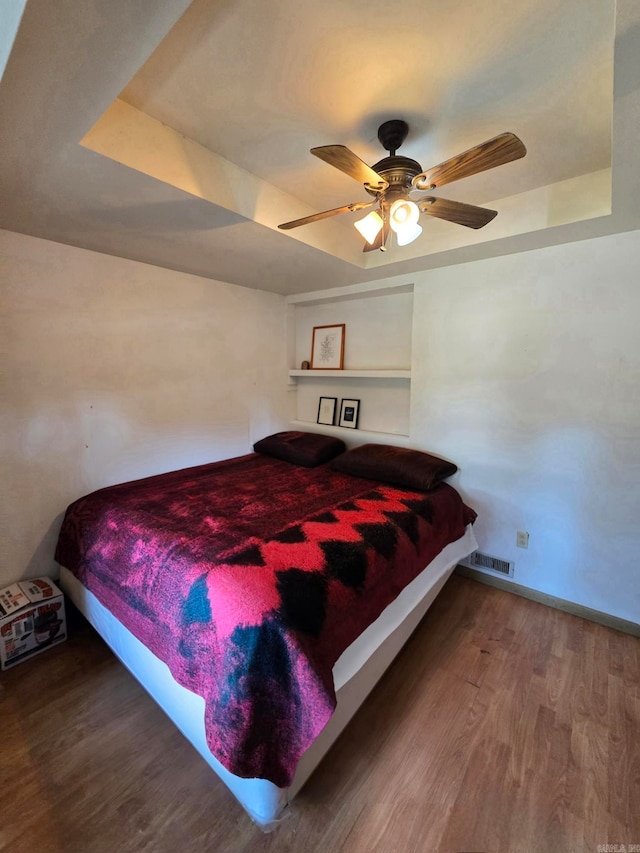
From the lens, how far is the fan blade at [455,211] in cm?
143

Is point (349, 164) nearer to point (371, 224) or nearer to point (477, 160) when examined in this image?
point (371, 224)

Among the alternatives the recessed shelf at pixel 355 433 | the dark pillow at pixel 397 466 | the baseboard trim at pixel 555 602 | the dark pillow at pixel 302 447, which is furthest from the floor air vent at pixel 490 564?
the dark pillow at pixel 302 447

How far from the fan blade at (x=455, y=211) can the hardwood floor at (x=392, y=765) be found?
2.15m

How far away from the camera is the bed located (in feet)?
3.53

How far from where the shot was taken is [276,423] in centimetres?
360

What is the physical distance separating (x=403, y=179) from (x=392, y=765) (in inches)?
91.0

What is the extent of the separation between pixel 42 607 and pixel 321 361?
2.80 metres

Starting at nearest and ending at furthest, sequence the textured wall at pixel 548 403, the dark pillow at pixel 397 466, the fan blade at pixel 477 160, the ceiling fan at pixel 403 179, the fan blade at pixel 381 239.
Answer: the fan blade at pixel 477 160
the ceiling fan at pixel 403 179
the fan blade at pixel 381 239
the textured wall at pixel 548 403
the dark pillow at pixel 397 466

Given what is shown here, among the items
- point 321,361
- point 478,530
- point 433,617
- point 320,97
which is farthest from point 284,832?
point 321,361

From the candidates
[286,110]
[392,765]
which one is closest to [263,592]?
[392,765]

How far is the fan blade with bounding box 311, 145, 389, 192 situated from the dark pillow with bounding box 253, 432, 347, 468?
6.46 ft

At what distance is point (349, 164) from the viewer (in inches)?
49.8

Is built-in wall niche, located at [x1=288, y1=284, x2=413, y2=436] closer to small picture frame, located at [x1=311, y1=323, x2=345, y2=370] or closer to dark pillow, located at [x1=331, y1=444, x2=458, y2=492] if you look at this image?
small picture frame, located at [x1=311, y1=323, x2=345, y2=370]

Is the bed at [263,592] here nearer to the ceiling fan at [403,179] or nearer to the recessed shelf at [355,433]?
the recessed shelf at [355,433]
